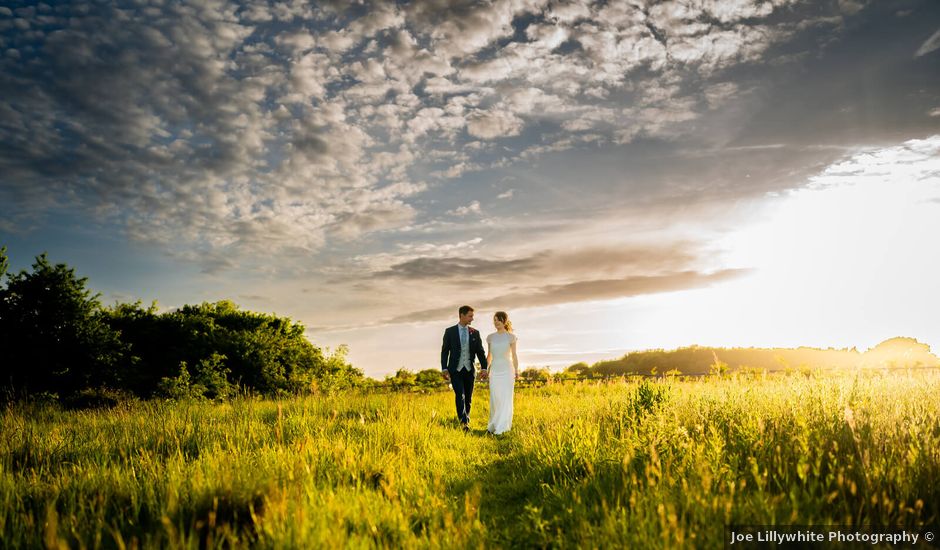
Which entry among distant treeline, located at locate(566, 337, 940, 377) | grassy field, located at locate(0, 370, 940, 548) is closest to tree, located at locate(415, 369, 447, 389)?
distant treeline, located at locate(566, 337, 940, 377)

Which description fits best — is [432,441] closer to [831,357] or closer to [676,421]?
[676,421]

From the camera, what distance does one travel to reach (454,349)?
1189cm

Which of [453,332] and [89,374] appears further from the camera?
[89,374]

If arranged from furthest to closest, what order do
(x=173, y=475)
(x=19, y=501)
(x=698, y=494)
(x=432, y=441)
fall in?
(x=432, y=441), (x=173, y=475), (x=19, y=501), (x=698, y=494)

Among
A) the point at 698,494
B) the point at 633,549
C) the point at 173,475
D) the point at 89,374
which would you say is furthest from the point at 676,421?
the point at 89,374

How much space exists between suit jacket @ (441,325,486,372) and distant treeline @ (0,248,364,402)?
405 centimetres

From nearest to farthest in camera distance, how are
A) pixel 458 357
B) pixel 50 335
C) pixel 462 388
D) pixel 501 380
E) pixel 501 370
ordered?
1. pixel 501 380
2. pixel 501 370
3. pixel 462 388
4. pixel 458 357
5. pixel 50 335

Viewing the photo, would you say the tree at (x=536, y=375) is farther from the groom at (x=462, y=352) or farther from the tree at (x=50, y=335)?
the tree at (x=50, y=335)

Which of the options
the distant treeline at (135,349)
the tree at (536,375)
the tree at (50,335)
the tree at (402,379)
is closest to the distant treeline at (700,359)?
the tree at (536,375)

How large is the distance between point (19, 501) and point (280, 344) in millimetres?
16425

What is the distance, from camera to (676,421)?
6676 mm

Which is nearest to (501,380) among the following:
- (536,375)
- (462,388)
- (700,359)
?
(462,388)

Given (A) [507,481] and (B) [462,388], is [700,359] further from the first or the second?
(A) [507,481]

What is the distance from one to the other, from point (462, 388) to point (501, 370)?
992mm
